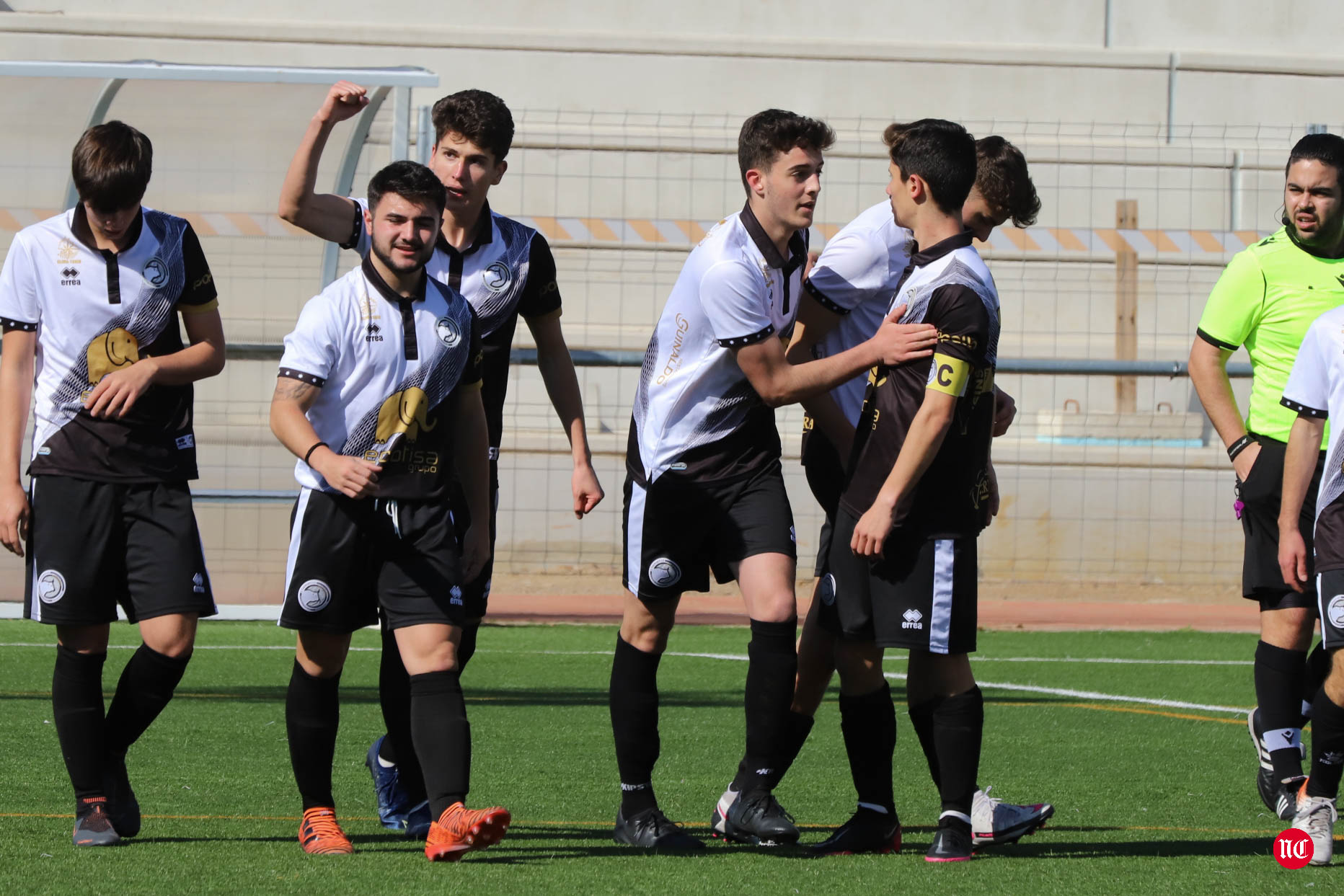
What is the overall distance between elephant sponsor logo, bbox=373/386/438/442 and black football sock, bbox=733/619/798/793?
1.03m

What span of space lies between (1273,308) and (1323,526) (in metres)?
1.28

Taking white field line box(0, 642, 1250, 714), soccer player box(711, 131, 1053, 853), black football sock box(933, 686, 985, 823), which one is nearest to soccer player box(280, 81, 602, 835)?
soccer player box(711, 131, 1053, 853)

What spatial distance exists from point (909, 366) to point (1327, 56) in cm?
1691

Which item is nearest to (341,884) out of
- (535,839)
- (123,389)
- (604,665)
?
(535,839)

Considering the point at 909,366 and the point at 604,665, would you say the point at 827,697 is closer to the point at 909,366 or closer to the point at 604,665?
the point at 604,665

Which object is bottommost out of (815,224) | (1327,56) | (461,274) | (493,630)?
(493,630)

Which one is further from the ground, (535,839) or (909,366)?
(909,366)

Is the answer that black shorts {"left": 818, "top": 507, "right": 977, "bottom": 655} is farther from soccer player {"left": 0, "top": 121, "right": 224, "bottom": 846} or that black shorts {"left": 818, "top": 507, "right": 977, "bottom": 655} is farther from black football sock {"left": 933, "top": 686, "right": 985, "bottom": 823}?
soccer player {"left": 0, "top": 121, "right": 224, "bottom": 846}

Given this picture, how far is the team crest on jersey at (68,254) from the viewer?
4.48 metres

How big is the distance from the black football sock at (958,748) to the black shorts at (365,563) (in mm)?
1228

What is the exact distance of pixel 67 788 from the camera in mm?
5250

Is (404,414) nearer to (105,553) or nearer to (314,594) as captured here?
(314,594)

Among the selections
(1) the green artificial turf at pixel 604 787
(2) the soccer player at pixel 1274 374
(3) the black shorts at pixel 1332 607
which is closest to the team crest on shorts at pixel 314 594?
(1) the green artificial turf at pixel 604 787

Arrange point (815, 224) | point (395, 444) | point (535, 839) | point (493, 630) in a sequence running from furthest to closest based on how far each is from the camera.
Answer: point (815, 224)
point (493, 630)
point (535, 839)
point (395, 444)
